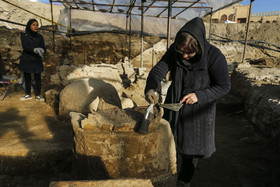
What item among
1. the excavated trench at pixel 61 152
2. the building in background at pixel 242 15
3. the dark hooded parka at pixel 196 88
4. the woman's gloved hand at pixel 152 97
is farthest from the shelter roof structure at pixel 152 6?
the building in background at pixel 242 15

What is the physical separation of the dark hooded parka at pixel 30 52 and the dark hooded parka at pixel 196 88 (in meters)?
3.04

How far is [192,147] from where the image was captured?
1.66 m

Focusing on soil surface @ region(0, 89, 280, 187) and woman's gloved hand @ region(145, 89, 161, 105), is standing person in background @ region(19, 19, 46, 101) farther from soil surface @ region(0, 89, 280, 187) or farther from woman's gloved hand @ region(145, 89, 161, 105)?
woman's gloved hand @ region(145, 89, 161, 105)

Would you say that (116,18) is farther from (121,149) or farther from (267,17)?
(267,17)

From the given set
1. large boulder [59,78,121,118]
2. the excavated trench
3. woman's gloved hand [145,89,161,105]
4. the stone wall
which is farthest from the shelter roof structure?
woman's gloved hand [145,89,161,105]

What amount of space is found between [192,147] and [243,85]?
3.71 m

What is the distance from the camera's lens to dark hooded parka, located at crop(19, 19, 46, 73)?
3.68 metres

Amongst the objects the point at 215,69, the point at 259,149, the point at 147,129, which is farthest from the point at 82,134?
the point at 259,149

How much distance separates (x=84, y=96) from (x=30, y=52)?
1.72 metres

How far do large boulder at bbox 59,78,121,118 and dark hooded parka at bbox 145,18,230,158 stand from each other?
146cm

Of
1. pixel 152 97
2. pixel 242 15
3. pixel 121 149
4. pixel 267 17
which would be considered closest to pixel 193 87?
pixel 152 97

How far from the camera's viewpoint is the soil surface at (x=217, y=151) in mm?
2238

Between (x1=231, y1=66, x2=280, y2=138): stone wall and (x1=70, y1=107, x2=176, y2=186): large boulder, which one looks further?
(x1=231, y1=66, x2=280, y2=138): stone wall

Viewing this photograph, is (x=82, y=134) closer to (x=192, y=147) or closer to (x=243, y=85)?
(x=192, y=147)
